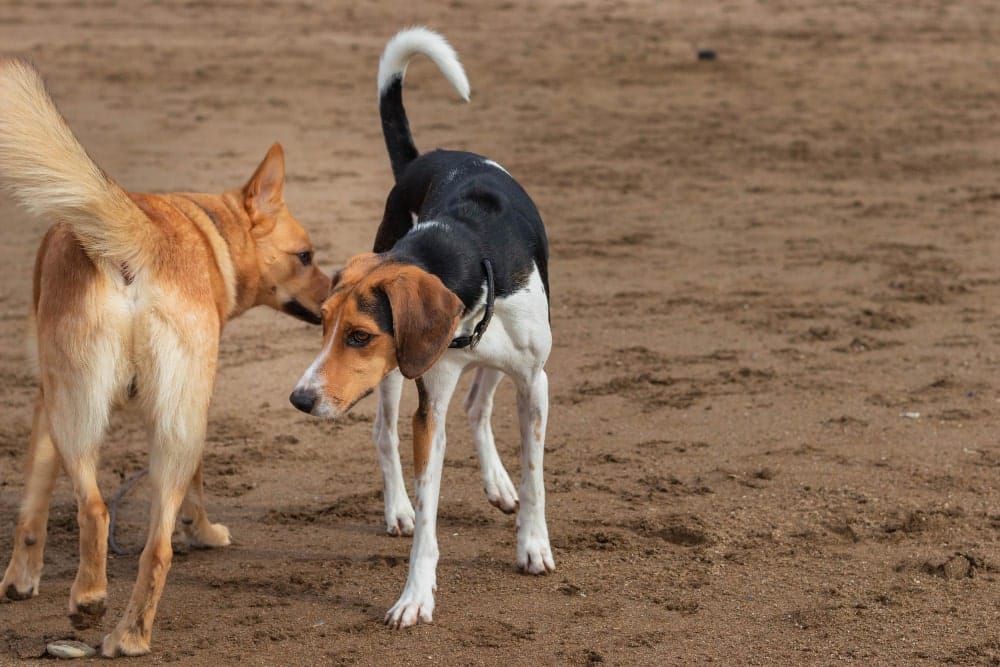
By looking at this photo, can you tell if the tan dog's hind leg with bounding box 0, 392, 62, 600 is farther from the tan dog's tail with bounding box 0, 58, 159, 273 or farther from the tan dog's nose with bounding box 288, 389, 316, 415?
the tan dog's nose with bounding box 288, 389, 316, 415

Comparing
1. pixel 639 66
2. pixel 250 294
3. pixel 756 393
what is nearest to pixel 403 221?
pixel 250 294

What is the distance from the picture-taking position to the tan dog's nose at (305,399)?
3881 millimetres

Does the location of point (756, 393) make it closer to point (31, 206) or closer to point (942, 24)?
point (31, 206)

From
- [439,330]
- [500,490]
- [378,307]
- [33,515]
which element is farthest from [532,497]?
[33,515]

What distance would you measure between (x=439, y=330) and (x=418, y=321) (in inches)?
2.7

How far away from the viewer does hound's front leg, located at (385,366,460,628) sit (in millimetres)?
4316

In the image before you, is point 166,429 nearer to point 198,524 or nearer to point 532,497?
point 198,524

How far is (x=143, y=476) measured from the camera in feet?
18.4

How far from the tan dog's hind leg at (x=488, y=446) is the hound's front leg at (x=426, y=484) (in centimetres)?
75

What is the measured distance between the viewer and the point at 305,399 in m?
3.89

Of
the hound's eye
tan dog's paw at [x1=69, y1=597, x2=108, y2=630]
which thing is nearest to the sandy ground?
tan dog's paw at [x1=69, y1=597, x2=108, y2=630]

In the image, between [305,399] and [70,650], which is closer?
[305,399]

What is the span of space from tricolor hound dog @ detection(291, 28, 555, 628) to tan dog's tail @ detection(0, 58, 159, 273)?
2.02 feet

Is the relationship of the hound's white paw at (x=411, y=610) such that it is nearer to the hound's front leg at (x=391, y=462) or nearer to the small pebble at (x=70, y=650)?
the hound's front leg at (x=391, y=462)
